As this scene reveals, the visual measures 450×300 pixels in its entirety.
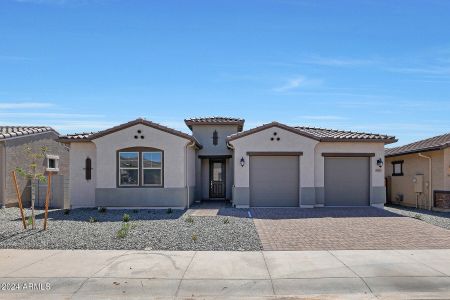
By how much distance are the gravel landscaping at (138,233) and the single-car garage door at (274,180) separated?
277 centimetres

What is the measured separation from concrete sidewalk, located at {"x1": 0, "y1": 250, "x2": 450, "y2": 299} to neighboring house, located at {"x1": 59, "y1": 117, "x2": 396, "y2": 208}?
8.00m

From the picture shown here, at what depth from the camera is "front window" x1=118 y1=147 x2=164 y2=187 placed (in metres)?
17.4

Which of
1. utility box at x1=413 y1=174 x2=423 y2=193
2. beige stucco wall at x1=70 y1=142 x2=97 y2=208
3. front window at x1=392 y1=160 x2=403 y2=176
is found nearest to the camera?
beige stucco wall at x1=70 y1=142 x2=97 y2=208

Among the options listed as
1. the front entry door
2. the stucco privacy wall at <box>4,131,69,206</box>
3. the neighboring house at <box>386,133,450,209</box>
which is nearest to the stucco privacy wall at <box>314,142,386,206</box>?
the neighboring house at <box>386,133,450,209</box>

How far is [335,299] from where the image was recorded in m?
6.26

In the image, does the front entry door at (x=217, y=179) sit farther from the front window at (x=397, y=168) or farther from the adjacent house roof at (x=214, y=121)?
the front window at (x=397, y=168)

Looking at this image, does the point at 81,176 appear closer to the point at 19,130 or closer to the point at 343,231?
the point at 19,130

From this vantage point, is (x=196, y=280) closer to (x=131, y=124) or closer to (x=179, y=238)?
(x=179, y=238)

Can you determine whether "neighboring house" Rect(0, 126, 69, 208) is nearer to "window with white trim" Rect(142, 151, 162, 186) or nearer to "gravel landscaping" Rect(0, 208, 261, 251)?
"gravel landscaping" Rect(0, 208, 261, 251)

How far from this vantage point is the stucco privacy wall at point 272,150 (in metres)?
18.0

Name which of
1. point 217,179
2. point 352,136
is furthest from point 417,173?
point 217,179

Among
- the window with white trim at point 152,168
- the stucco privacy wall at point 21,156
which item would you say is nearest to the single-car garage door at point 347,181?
the window with white trim at point 152,168

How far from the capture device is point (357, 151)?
61.0ft

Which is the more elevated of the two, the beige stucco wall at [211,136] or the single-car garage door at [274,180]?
the beige stucco wall at [211,136]
